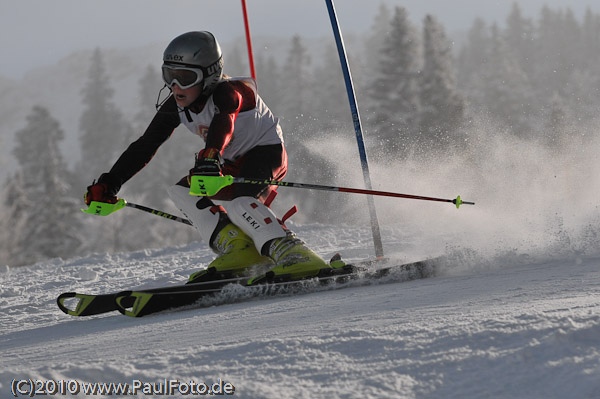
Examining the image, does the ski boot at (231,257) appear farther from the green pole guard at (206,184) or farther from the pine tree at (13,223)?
the pine tree at (13,223)

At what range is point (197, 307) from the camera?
3820 mm

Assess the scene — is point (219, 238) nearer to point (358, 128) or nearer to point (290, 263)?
point (290, 263)

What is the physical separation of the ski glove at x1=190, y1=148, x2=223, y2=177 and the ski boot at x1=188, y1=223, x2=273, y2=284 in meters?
0.71

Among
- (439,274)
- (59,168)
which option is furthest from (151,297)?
(59,168)

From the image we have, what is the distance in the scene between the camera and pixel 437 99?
92.5ft

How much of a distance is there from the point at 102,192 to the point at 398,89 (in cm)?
2476

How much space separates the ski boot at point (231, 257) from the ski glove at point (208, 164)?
707 millimetres

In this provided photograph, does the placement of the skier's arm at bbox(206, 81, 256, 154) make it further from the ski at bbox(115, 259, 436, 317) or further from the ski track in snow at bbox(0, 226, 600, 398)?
the ski track in snow at bbox(0, 226, 600, 398)

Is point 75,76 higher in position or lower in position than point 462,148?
higher

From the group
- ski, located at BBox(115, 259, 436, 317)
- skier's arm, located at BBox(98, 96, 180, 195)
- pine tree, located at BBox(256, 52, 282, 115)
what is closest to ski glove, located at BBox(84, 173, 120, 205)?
skier's arm, located at BBox(98, 96, 180, 195)

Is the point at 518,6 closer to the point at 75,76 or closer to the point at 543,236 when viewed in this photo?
the point at 543,236

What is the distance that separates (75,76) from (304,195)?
116651 mm

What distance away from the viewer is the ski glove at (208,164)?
365 cm

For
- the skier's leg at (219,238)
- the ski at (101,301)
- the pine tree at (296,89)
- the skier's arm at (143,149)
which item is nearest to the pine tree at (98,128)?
the pine tree at (296,89)
